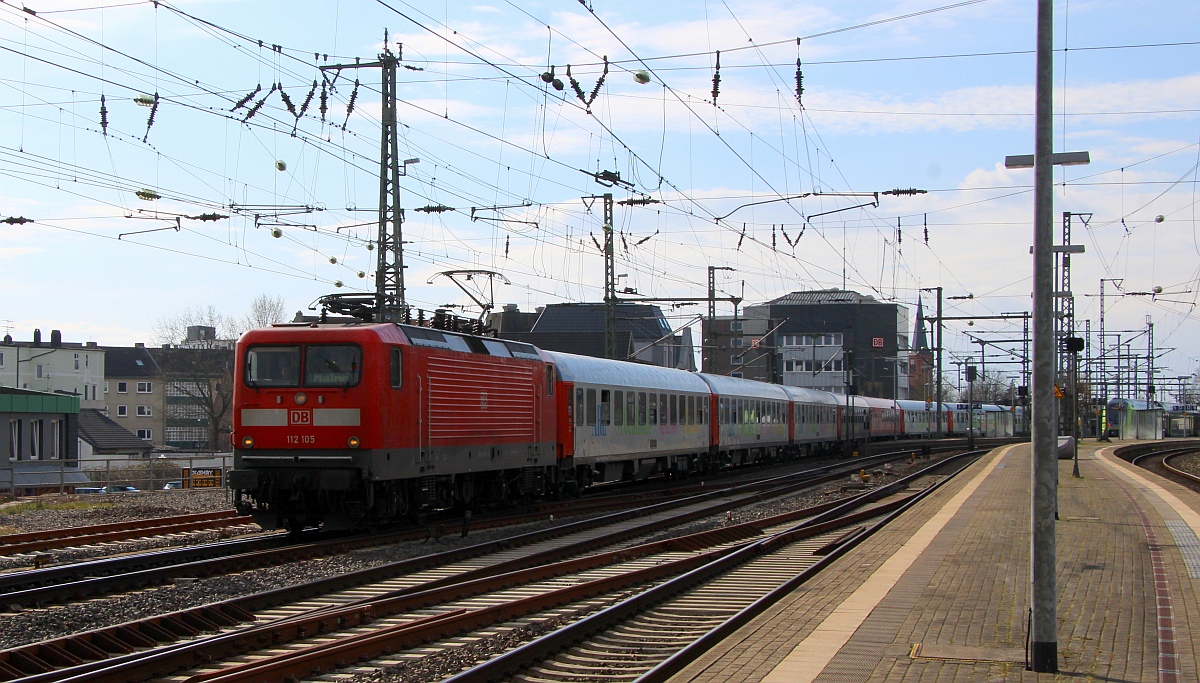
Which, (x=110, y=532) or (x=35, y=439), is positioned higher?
(x=35, y=439)

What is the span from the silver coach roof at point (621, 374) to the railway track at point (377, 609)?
26.0 ft

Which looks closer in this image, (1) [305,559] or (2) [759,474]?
(1) [305,559]

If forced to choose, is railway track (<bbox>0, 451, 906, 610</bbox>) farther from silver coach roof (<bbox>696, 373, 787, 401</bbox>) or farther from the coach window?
silver coach roof (<bbox>696, 373, 787, 401</bbox>)

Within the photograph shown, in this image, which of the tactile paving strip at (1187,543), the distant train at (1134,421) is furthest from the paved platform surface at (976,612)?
the distant train at (1134,421)

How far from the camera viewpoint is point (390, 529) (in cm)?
1822

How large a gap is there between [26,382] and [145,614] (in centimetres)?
7969

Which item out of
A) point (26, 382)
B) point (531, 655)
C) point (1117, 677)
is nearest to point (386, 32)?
point (531, 655)

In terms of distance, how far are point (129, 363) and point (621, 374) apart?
8344 cm

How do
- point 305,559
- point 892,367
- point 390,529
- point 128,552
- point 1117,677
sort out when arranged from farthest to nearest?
point 892,367, point 390,529, point 128,552, point 305,559, point 1117,677

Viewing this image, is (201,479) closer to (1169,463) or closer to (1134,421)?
(1169,463)

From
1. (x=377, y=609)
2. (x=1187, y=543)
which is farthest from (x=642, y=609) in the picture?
(x=1187, y=543)

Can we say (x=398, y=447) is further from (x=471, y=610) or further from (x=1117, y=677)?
(x=1117, y=677)

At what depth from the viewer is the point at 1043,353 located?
26.3ft

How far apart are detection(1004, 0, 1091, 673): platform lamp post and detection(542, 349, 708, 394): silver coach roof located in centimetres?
1620
